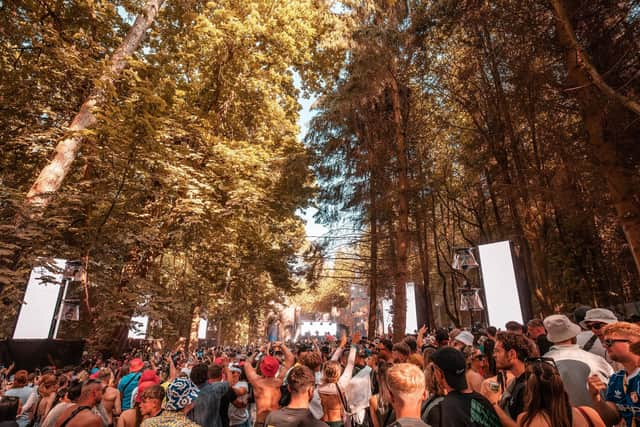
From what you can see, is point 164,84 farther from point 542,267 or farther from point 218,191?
point 542,267

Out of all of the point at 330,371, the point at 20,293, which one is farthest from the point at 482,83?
the point at 20,293

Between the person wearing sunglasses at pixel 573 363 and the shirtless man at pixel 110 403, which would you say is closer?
the person wearing sunglasses at pixel 573 363

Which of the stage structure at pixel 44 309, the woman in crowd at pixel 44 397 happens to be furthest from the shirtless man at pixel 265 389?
the stage structure at pixel 44 309


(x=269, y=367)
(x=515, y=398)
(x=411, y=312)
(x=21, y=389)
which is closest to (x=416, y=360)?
(x=515, y=398)

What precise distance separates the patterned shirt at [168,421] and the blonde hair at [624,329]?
10.7 ft

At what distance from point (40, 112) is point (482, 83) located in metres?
14.2

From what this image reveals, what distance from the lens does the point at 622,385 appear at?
2.33 metres

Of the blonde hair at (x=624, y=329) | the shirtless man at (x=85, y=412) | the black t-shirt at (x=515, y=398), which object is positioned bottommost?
the shirtless man at (x=85, y=412)

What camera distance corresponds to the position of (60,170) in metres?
7.36

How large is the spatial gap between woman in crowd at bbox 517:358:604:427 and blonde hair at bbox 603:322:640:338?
0.73m

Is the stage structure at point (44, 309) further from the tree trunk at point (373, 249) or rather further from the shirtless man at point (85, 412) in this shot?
the tree trunk at point (373, 249)

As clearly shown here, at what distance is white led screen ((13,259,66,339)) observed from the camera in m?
8.86

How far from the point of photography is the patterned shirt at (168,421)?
2.56 meters

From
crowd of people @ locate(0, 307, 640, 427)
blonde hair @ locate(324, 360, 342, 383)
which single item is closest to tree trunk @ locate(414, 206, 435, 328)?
crowd of people @ locate(0, 307, 640, 427)
